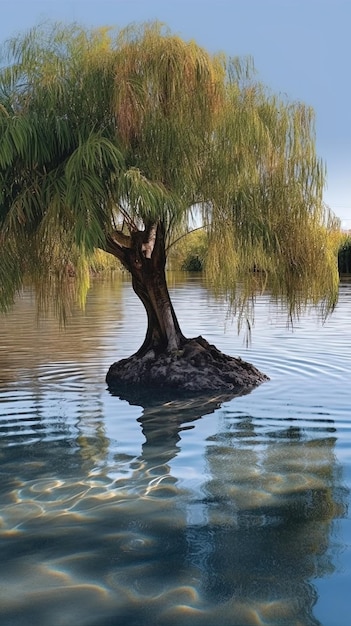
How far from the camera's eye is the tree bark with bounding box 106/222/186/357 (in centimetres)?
883

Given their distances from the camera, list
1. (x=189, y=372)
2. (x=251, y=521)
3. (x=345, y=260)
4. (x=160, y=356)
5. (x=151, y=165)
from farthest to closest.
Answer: (x=345, y=260)
(x=160, y=356)
(x=189, y=372)
(x=151, y=165)
(x=251, y=521)

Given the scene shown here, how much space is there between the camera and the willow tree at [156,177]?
7.46 metres

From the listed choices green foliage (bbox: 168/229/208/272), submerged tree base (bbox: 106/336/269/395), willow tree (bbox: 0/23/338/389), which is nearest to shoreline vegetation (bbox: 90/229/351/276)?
green foliage (bbox: 168/229/208/272)

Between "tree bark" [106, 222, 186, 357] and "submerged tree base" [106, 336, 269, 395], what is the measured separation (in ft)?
0.54

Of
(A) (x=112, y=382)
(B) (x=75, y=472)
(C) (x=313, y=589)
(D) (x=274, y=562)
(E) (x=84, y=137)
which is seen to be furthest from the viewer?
(A) (x=112, y=382)

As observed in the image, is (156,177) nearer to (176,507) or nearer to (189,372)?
(189,372)

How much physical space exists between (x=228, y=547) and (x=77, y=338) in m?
10.5

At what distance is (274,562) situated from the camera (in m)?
3.39

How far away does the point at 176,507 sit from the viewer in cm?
419

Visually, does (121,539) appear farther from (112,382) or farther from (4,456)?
(112,382)

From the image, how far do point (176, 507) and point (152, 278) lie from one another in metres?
5.13

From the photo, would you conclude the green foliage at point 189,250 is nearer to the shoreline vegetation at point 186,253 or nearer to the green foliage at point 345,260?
the shoreline vegetation at point 186,253

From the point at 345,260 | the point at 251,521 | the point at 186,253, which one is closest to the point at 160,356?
the point at 186,253

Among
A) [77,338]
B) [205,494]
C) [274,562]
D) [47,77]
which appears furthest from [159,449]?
[77,338]
